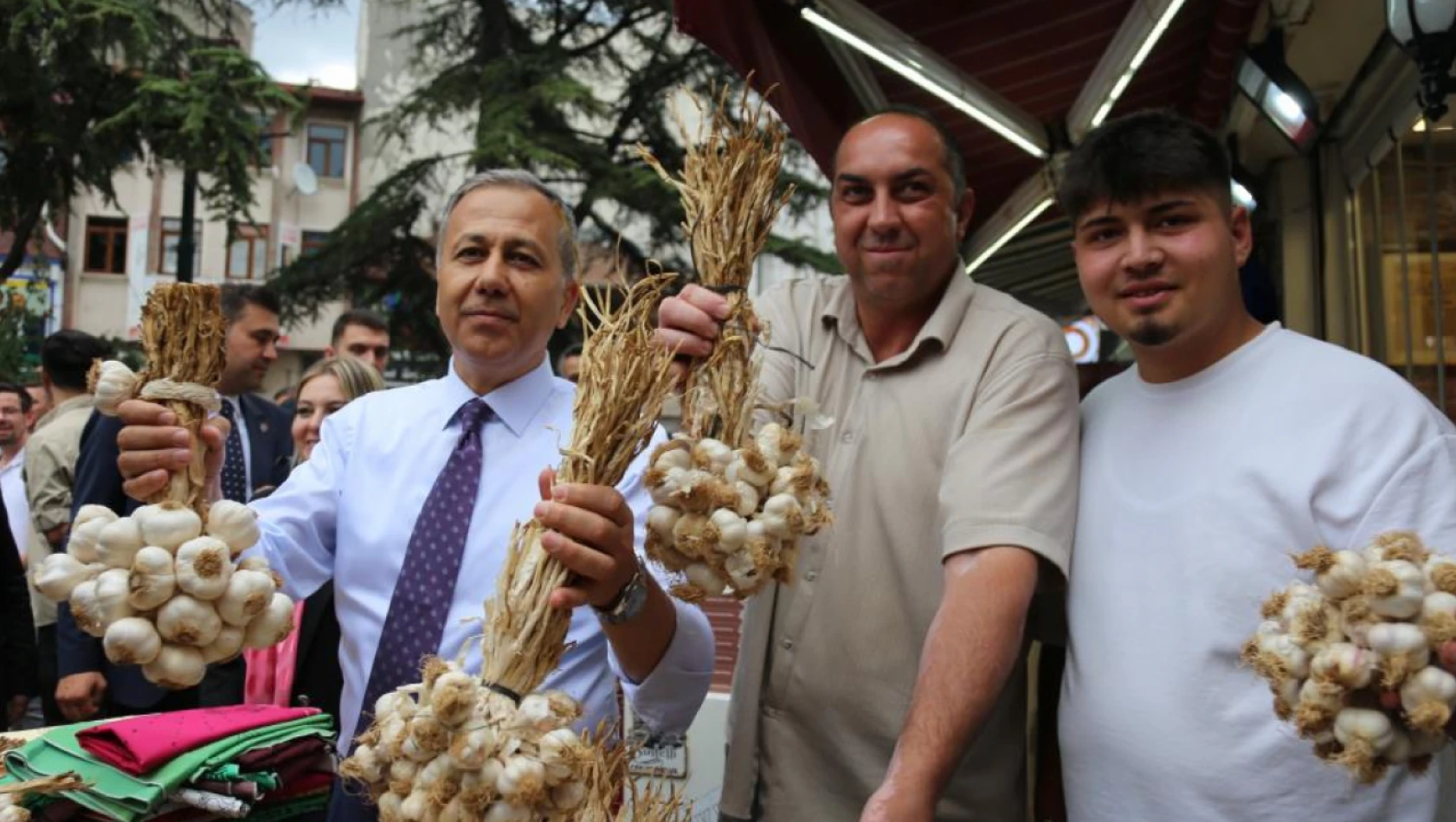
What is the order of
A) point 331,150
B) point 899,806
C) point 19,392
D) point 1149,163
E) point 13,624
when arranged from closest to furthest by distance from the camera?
point 899,806 < point 1149,163 < point 13,624 < point 19,392 < point 331,150

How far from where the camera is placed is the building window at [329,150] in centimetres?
2838

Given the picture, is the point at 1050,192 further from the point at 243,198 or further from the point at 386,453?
the point at 243,198

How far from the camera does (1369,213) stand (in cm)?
459

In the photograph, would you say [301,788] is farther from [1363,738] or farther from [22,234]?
[22,234]

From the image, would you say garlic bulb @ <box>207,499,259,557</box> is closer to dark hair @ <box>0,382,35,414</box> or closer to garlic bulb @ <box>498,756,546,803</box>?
garlic bulb @ <box>498,756,546,803</box>

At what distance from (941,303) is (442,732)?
1.22 m

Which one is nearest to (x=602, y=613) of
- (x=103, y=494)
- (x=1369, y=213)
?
(x=103, y=494)

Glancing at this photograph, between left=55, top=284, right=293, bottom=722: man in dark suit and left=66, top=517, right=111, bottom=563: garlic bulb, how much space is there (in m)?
1.21

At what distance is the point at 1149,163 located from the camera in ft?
6.82

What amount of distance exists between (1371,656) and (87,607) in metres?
1.75

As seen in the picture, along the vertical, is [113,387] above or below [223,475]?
above

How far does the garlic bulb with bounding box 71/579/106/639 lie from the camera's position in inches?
65.2

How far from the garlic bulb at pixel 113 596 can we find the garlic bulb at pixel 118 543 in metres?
0.02

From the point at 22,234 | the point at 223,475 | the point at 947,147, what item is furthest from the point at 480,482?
the point at 22,234
